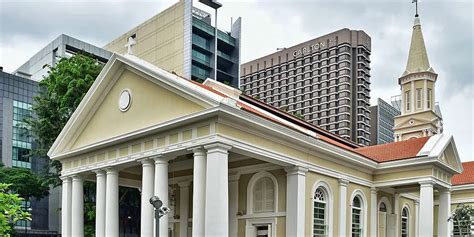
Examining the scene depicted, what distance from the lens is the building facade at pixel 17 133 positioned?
61375mm

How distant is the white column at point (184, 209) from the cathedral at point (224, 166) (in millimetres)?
52

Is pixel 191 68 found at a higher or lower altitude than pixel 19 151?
higher

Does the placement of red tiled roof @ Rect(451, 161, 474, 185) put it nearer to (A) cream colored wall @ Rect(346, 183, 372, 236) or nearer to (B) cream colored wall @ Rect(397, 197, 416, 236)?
(B) cream colored wall @ Rect(397, 197, 416, 236)

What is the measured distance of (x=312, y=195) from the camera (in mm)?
22438

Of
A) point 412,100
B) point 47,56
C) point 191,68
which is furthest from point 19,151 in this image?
point 412,100

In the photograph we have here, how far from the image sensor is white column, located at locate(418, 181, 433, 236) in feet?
80.4

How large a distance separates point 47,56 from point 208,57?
930 inches

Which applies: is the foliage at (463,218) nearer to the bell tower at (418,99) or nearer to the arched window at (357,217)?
the arched window at (357,217)

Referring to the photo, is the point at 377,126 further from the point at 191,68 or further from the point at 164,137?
the point at 164,137

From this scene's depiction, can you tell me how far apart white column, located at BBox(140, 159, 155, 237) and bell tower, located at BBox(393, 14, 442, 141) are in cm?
2531

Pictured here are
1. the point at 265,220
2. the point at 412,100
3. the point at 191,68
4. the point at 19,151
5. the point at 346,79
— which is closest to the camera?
the point at 265,220

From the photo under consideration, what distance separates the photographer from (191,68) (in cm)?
8469

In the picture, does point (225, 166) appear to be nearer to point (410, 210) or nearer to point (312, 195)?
point (312, 195)

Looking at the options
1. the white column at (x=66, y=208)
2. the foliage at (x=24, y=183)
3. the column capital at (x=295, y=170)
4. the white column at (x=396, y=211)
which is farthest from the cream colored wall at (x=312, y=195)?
the foliage at (x=24, y=183)
